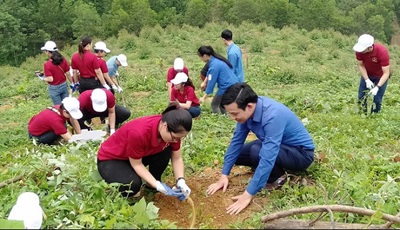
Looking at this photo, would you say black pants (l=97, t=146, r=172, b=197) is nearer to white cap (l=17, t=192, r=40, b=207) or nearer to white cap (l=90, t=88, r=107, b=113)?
white cap (l=17, t=192, r=40, b=207)

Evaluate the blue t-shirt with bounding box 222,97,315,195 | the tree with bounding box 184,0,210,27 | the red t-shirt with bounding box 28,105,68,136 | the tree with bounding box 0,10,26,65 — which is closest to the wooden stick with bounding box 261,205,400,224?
the blue t-shirt with bounding box 222,97,315,195

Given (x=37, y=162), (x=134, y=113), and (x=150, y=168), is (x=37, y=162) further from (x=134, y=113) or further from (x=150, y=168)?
(x=134, y=113)

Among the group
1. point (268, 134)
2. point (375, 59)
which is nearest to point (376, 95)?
point (375, 59)

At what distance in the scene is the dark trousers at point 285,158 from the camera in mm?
3535

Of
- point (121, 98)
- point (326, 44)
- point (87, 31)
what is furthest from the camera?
point (87, 31)

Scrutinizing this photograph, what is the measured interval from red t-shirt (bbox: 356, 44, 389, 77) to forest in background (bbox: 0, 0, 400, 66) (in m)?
21.4

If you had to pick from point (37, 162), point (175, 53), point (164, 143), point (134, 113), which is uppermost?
point (164, 143)

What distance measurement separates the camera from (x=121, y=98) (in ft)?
30.5

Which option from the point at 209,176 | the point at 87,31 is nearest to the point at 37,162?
the point at 209,176

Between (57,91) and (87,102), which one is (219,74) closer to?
(87,102)

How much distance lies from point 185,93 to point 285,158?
10.1 feet

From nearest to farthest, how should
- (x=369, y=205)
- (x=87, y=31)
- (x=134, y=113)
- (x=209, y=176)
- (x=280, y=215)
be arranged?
(x=280, y=215) < (x=369, y=205) < (x=209, y=176) < (x=134, y=113) < (x=87, y=31)

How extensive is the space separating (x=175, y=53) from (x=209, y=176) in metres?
10.7

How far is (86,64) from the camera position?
22.6 ft
